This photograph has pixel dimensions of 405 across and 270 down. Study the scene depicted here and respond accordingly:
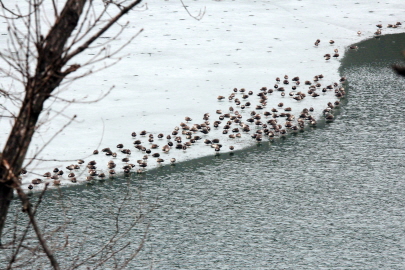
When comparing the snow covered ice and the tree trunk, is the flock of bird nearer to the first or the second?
the snow covered ice

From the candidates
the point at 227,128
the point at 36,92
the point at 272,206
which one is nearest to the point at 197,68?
the point at 227,128

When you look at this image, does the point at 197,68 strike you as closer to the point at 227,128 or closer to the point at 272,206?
the point at 227,128

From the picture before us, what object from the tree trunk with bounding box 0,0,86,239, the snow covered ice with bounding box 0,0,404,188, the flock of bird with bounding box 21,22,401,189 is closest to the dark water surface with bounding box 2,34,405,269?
the flock of bird with bounding box 21,22,401,189

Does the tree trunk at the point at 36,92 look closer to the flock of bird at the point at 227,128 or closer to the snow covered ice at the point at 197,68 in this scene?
the snow covered ice at the point at 197,68

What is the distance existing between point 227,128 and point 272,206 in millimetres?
3236

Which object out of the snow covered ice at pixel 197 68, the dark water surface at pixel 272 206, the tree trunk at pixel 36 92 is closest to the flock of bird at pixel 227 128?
the snow covered ice at pixel 197 68

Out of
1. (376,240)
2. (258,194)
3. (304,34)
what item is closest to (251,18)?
(304,34)

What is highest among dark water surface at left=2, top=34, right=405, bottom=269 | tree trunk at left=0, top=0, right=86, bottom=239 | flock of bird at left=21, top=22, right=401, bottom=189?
tree trunk at left=0, top=0, right=86, bottom=239

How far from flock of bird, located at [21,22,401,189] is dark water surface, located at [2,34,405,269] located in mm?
321

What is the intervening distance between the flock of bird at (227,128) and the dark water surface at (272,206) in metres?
0.32

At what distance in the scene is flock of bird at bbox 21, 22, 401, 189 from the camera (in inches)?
468

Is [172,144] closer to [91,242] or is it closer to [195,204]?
[195,204]

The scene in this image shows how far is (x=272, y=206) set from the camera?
34.6ft

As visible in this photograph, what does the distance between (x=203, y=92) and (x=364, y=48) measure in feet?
19.6
